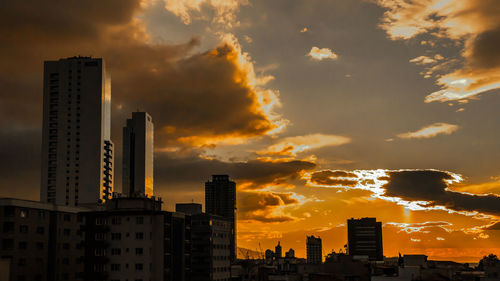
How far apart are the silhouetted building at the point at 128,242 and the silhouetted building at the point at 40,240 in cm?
543

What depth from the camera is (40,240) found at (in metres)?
154

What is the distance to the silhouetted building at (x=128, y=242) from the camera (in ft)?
428

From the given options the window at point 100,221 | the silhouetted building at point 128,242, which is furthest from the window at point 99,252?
the window at point 100,221

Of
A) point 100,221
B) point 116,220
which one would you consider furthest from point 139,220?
point 100,221

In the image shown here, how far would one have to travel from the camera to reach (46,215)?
15738 cm

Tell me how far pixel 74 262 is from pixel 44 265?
14.7 meters

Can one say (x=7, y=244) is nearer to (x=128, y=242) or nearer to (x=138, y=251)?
(x=128, y=242)

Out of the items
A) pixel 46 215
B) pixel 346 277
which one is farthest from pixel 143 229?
pixel 346 277

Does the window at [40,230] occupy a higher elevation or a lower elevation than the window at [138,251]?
higher

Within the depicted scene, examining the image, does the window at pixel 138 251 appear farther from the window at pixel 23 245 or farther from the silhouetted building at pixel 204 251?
the silhouetted building at pixel 204 251

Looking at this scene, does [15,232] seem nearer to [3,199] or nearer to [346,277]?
[3,199]

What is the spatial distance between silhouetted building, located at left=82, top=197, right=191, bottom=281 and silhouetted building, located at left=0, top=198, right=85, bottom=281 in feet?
17.8

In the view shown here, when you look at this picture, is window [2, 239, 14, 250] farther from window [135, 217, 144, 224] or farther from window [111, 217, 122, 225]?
window [135, 217, 144, 224]

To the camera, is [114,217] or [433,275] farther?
[114,217]
